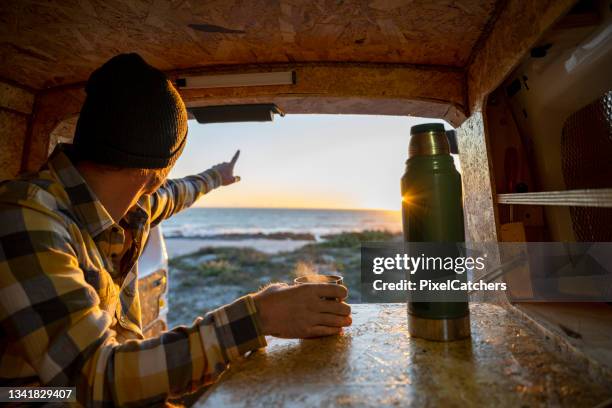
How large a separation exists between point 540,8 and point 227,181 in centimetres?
194

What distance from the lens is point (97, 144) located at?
3.57ft

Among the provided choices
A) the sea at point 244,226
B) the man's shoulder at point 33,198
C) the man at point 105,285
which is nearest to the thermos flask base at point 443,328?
the man at point 105,285

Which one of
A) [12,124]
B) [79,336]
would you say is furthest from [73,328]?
[12,124]

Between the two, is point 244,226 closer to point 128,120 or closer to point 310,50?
point 310,50

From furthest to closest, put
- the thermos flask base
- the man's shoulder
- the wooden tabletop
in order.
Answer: the thermos flask base
the man's shoulder
the wooden tabletop

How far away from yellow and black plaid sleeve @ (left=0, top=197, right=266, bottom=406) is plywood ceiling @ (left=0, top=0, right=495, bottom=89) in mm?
1068

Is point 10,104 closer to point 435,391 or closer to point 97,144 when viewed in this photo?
point 97,144

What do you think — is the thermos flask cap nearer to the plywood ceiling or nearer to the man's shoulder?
the plywood ceiling

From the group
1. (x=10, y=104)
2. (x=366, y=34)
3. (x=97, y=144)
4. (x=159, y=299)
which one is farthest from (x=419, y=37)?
(x=159, y=299)

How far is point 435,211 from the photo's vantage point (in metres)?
0.97

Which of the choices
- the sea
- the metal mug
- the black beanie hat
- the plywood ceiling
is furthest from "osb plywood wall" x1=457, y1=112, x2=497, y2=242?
the sea

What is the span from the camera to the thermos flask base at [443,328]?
39.0 inches

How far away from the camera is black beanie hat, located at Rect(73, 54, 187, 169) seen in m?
1.09

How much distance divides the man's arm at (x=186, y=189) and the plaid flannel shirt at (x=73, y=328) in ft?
2.56
